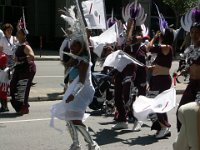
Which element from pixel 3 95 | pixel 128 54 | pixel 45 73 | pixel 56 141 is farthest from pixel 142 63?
pixel 45 73

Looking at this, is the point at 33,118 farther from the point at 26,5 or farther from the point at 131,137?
the point at 26,5

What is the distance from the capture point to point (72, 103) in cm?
674

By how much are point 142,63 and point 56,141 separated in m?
2.31

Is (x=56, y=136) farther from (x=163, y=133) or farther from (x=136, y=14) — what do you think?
(x=136, y=14)

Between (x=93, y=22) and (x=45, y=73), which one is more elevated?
(x=93, y=22)

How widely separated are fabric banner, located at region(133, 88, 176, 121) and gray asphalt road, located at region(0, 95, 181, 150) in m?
0.64

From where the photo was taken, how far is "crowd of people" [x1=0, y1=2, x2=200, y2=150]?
6.37 m

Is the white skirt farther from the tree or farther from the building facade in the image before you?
the building facade

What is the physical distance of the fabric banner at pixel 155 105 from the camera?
7.35 m

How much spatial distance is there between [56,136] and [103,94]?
2457 mm

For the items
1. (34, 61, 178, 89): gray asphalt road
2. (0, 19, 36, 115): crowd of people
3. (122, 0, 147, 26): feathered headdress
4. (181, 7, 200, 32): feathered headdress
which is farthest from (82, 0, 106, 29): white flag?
(34, 61, 178, 89): gray asphalt road

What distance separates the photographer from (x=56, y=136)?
827cm

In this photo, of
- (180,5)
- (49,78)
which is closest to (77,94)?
(49,78)

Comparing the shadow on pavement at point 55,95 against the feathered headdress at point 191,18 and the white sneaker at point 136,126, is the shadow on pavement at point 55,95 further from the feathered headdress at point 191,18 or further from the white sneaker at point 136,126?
the feathered headdress at point 191,18
